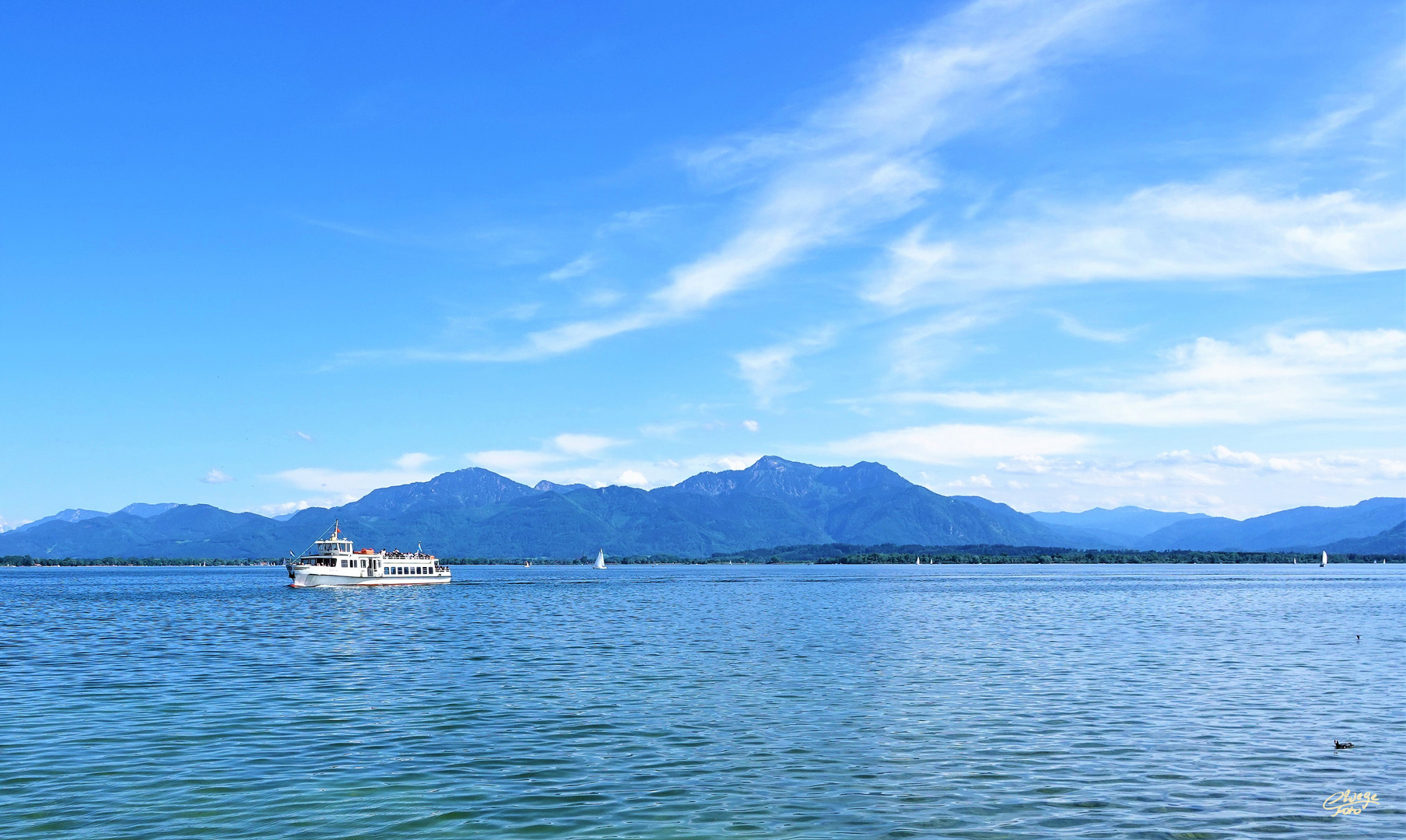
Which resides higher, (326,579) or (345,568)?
(345,568)

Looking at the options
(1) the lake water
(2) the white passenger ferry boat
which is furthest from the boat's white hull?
(1) the lake water

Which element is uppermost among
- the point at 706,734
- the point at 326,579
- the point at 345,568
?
the point at 345,568

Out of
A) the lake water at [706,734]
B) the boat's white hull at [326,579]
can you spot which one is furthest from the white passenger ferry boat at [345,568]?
the lake water at [706,734]

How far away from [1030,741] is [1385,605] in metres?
106

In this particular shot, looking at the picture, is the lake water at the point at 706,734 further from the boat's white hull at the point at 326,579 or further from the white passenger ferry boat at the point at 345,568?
the white passenger ferry boat at the point at 345,568

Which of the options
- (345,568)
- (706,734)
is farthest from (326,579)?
(706,734)

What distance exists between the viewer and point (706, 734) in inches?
1318

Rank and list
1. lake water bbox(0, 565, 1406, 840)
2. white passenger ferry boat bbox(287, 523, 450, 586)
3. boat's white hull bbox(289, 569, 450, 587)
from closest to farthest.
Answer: lake water bbox(0, 565, 1406, 840) < boat's white hull bbox(289, 569, 450, 587) < white passenger ferry boat bbox(287, 523, 450, 586)

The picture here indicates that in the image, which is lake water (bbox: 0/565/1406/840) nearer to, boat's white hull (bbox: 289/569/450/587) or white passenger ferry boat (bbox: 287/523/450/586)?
boat's white hull (bbox: 289/569/450/587)

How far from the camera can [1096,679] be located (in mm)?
46812

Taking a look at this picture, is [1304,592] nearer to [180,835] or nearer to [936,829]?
[936,829]

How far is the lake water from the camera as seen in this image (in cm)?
2347

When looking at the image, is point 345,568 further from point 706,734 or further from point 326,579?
point 706,734

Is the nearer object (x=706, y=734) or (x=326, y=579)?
(x=706, y=734)
